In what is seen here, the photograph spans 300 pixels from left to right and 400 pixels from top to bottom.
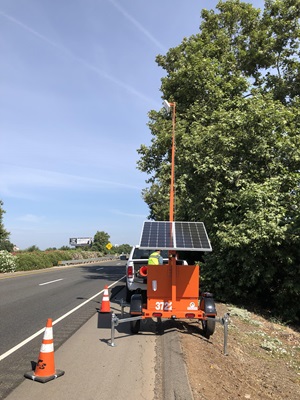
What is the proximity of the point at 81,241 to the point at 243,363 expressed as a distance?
10548cm

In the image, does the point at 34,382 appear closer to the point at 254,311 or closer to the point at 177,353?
the point at 177,353

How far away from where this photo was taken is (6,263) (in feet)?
87.7

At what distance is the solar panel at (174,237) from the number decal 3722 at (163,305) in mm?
1229

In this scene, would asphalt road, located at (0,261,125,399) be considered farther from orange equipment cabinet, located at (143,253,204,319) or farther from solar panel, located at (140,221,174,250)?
solar panel, located at (140,221,174,250)

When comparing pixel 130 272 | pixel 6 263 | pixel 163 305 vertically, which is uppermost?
pixel 130 272

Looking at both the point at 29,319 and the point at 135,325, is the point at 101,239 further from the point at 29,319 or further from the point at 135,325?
the point at 135,325

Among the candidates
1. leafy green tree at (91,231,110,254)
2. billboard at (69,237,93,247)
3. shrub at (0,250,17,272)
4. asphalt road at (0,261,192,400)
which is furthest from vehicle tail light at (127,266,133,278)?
billboard at (69,237,93,247)

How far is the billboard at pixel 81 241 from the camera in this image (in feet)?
351

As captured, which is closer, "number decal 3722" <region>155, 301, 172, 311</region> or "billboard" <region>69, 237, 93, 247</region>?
"number decal 3722" <region>155, 301, 172, 311</region>

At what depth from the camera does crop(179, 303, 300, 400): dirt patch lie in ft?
16.0

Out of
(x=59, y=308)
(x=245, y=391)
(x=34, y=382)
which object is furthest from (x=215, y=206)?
(x=34, y=382)

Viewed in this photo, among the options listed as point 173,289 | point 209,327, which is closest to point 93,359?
point 173,289

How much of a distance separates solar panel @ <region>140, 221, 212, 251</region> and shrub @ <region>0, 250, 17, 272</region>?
21.5 m

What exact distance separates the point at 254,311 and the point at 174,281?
601cm
